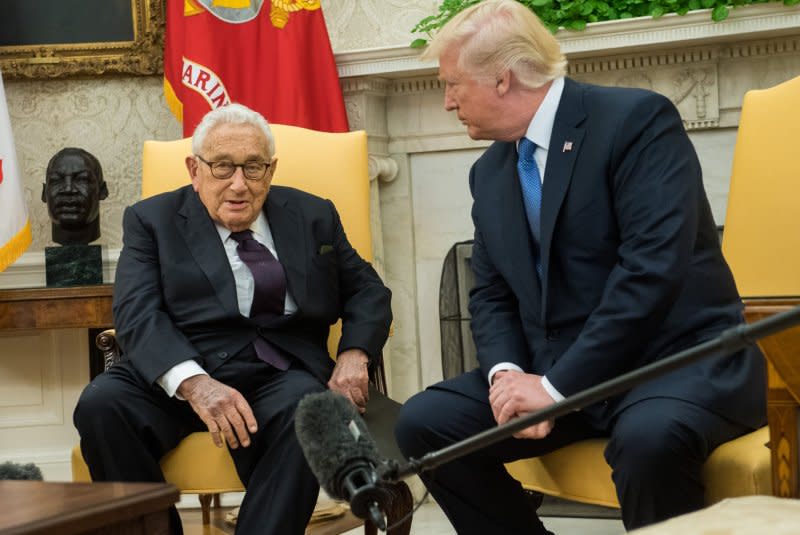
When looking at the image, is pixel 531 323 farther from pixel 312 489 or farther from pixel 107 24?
pixel 107 24

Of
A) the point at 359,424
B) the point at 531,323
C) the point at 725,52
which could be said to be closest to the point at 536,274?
the point at 531,323

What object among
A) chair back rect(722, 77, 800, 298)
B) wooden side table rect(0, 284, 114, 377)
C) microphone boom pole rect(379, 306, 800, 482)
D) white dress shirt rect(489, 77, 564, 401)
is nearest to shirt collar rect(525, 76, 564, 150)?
white dress shirt rect(489, 77, 564, 401)

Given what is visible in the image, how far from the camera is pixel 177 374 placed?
2707 millimetres

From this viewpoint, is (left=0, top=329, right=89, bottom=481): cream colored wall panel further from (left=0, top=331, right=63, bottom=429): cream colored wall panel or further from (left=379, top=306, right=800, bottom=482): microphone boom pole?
(left=379, top=306, right=800, bottom=482): microphone boom pole

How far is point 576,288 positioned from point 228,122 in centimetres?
115

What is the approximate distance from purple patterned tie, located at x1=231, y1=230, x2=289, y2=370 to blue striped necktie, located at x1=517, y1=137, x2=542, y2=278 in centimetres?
79

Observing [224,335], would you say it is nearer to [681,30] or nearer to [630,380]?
[630,380]

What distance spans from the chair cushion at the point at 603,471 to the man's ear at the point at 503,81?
0.78 meters

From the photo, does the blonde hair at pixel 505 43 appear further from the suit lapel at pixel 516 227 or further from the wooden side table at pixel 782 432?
the wooden side table at pixel 782 432

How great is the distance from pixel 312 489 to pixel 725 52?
235 cm

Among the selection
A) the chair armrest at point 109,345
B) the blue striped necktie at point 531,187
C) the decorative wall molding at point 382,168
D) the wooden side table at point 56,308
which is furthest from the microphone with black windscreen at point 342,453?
the decorative wall molding at point 382,168

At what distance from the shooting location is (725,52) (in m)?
4.01

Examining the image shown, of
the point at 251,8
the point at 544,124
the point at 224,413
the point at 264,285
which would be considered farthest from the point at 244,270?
the point at 251,8

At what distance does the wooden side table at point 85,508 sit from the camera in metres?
1.67
